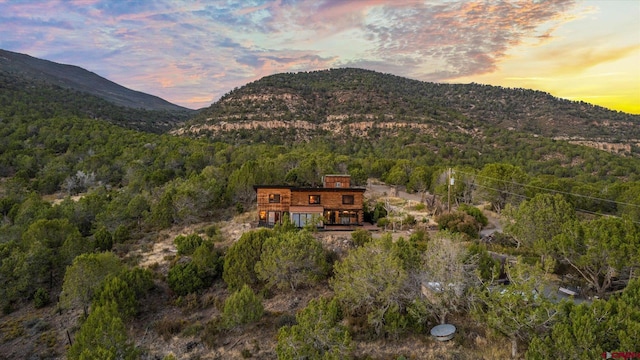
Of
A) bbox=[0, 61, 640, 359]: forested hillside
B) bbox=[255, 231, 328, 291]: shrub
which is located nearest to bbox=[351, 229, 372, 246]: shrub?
bbox=[0, 61, 640, 359]: forested hillside

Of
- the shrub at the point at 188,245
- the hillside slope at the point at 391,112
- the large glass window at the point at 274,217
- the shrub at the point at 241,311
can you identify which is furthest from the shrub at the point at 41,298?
the hillside slope at the point at 391,112

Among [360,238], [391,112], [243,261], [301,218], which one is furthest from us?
[391,112]

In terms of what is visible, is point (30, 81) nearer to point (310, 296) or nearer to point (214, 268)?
point (214, 268)

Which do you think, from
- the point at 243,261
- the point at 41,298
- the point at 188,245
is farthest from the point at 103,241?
the point at 243,261

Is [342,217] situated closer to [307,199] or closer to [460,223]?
[307,199]

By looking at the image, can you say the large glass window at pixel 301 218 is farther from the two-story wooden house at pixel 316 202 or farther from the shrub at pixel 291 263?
the shrub at pixel 291 263
